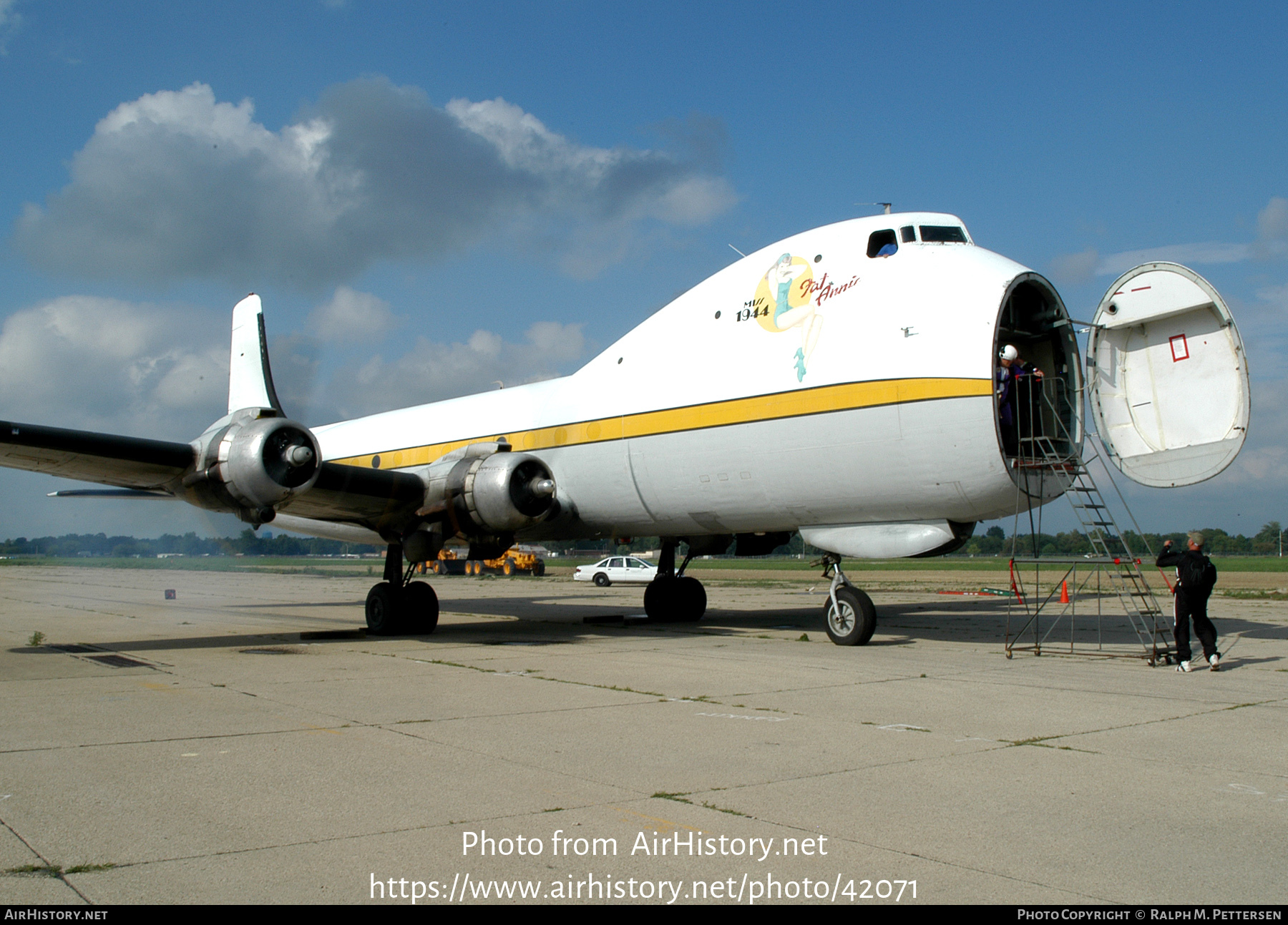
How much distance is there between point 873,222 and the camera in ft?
41.4

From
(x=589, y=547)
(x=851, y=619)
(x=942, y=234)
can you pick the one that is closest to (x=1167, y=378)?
(x=942, y=234)

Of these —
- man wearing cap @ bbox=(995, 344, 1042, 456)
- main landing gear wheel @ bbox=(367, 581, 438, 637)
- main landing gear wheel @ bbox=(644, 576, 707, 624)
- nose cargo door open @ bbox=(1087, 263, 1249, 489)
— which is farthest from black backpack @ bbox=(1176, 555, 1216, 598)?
main landing gear wheel @ bbox=(367, 581, 438, 637)

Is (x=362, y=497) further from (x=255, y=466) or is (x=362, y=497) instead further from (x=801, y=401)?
(x=801, y=401)

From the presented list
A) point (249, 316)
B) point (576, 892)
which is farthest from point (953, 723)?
→ point (249, 316)

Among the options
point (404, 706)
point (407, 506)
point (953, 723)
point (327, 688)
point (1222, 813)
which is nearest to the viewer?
point (1222, 813)

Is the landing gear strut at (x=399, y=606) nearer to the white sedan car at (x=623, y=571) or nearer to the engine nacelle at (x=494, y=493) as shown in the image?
the engine nacelle at (x=494, y=493)

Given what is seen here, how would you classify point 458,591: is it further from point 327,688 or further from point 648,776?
point 648,776

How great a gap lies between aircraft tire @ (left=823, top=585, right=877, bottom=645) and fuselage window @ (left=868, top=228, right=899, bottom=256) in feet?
15.7

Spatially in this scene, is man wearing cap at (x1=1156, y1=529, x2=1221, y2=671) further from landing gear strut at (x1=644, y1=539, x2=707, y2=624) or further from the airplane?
landing gear strut at (x1=644, y1=539, x2=707, y2=624)

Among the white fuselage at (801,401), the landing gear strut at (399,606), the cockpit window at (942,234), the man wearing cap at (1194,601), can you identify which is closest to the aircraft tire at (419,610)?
the landing gear strut at (399,606)

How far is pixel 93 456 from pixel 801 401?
973 cm

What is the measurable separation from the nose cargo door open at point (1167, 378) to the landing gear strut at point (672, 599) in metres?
8.75

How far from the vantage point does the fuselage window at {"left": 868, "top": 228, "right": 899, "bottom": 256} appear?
12.5 metres

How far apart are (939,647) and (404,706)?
833 cm
